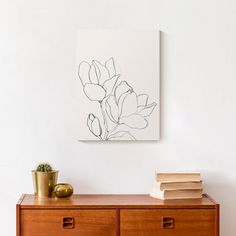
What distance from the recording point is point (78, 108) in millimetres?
2969

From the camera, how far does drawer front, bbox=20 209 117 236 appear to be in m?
2.62

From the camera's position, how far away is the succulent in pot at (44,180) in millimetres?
2795

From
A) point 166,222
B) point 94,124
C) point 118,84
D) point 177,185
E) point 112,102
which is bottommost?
point 166,222

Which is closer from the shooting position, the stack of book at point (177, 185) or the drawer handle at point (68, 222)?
the drawer handle at point (68, 222)

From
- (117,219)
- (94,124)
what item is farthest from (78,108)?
(117,219)

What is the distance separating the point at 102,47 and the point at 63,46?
229 millimetres

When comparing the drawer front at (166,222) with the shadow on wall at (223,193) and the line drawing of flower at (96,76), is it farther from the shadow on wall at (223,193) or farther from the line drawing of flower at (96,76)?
the line drawing of flower at (96,76)

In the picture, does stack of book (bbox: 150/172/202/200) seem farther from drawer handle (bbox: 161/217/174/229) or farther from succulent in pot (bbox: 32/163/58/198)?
succulent in pot (bbox: 32/163/58/198)


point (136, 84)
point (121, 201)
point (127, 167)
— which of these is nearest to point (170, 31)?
point (136, 84)

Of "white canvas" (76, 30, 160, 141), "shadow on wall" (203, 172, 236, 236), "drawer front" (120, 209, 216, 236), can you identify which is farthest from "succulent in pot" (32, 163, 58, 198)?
"shadow on wall" (203, 172, 236, 236)

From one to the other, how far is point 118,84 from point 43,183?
71 centimetres

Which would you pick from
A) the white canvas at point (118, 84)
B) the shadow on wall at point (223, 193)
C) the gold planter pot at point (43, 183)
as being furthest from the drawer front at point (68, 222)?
the shadow on wall at point (223, 193)

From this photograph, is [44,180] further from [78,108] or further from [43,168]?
[78,108]

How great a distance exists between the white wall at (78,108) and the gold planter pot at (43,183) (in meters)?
0.17
